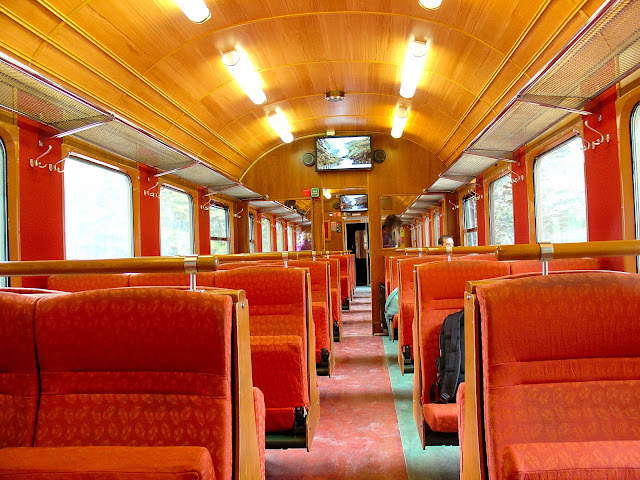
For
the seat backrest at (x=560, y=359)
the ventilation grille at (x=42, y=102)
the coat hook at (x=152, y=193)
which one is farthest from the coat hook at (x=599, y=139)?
the coat hook at (x=152, y=193)

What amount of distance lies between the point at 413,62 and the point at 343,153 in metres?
4.88

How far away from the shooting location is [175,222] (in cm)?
901

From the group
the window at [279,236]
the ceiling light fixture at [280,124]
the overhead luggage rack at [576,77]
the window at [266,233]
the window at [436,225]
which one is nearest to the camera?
the overhead luggage rack at [576,77]

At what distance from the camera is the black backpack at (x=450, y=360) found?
8.35ft

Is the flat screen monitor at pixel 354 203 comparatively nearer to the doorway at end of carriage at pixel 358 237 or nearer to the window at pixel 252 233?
the doorway at end of carriage at pixel 358 237

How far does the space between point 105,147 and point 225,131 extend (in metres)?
3.40

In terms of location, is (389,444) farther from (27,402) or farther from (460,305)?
(27,402)

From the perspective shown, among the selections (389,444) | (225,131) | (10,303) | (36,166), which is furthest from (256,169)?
(10,303)

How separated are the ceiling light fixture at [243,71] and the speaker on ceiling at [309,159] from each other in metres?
3.90

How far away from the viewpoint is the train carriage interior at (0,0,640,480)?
1.38 metres

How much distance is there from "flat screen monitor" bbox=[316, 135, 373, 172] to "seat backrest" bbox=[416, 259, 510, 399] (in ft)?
26.5

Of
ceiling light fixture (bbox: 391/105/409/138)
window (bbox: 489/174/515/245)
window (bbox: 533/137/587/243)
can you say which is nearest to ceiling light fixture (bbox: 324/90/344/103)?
ceiling light fixture (bbox: 391/105/409/138)

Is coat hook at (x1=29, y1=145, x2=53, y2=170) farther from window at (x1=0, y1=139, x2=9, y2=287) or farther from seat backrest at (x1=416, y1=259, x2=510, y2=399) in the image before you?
seat backrest at (x1=416, y1=259, x2=510, y2=399)

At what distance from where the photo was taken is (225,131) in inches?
368
